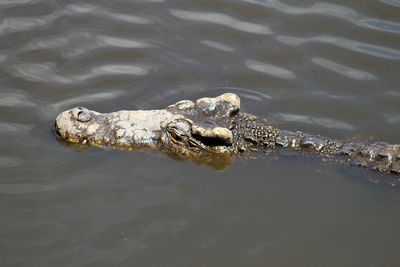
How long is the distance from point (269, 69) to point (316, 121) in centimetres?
110

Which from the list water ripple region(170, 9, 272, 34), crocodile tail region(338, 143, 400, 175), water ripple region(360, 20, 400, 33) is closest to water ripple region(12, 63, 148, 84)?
water ripple region(170, 9, 272, 34)

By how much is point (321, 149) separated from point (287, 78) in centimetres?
145

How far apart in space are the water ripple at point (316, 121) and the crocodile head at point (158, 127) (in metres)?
0.77

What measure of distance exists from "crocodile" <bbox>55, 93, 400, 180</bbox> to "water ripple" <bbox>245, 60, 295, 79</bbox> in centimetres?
123

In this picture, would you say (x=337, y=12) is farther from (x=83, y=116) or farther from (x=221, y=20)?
(x=83, y=116)

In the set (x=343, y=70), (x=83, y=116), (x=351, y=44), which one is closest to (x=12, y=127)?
(x=83, y=116)

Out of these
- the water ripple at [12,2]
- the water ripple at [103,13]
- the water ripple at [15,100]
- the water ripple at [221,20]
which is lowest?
the water ripple at [15,100]

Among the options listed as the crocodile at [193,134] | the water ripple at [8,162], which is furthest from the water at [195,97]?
the crocodile at [193,134]

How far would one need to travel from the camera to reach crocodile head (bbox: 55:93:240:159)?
16.0 ft

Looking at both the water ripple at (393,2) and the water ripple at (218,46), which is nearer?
the water ripple at (218,46)

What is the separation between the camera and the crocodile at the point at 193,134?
4871 millimetres

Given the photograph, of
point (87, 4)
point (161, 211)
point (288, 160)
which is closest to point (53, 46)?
point (87, 4)

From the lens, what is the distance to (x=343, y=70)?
6.15 meters

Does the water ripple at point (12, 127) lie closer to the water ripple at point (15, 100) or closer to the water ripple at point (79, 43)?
the water ripple at point (15, 100)
